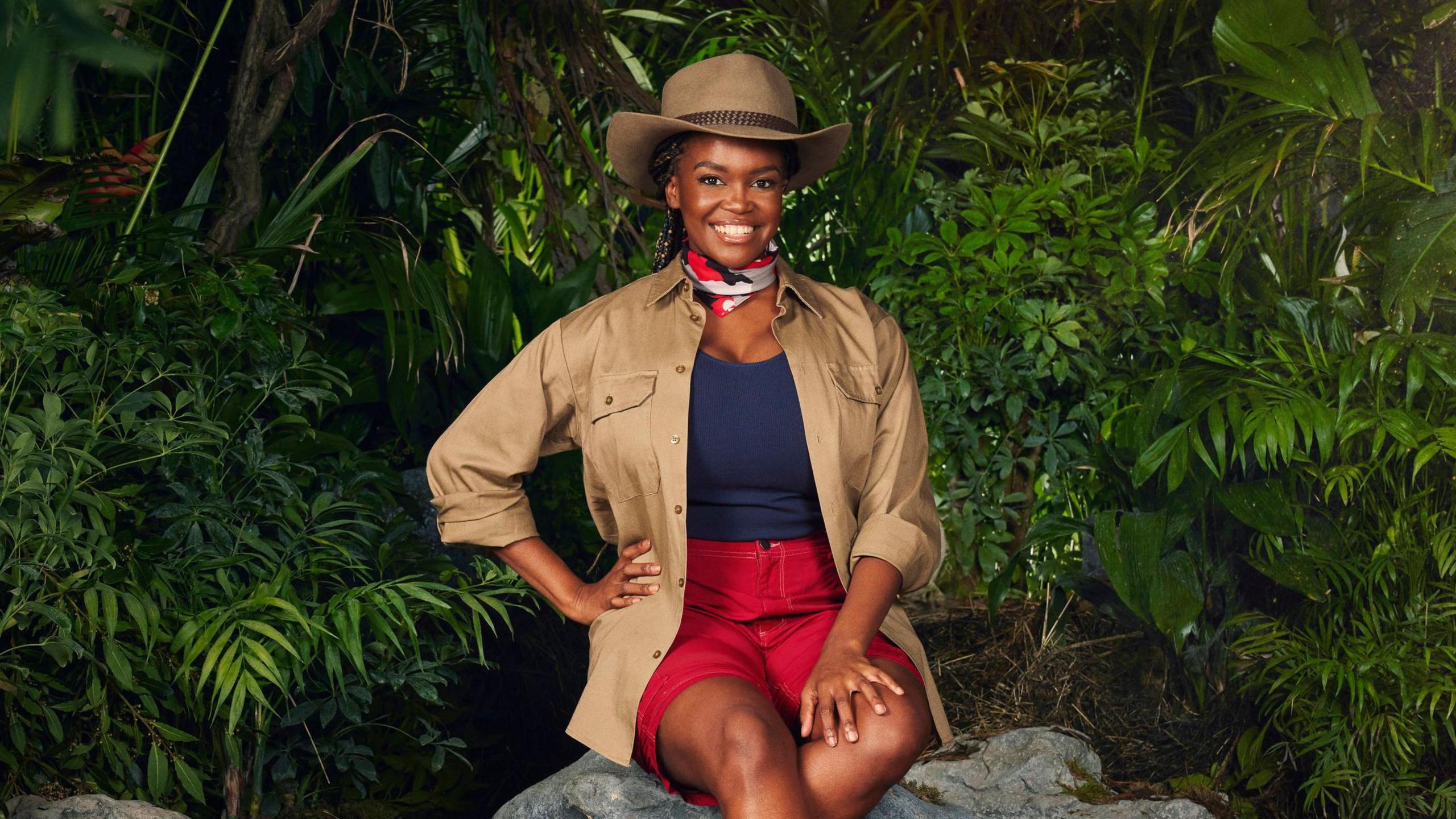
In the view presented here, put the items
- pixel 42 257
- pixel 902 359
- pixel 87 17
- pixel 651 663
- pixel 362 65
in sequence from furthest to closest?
pixel 362 65, pixel 42 257, pixel 902 359, pixel 651 663, pixel 87 17

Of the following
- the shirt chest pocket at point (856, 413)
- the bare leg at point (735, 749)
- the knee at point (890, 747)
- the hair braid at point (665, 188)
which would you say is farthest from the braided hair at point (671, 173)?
the knee at point (890, 747)

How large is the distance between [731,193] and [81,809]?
5.19 feet

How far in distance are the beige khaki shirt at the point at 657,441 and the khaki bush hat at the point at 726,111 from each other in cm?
24

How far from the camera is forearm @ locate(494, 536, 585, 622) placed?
2.41 meters

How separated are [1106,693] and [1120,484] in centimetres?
59

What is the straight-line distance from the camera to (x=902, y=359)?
2.44 meters

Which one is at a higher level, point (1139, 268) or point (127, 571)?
point (1139, 268)

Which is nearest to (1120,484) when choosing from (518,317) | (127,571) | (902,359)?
(902,359)

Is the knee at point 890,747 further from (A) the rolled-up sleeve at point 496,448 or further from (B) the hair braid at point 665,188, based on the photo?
(B) the hair braid at point 665,188

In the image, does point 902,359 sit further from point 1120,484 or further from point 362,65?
point 362,65

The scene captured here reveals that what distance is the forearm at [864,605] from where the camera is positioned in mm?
2156

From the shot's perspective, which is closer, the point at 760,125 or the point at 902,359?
the point at 760,125

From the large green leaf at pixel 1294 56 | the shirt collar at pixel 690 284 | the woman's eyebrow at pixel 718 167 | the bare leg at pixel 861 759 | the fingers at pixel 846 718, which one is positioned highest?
the large green leaf at pixel 1294 56

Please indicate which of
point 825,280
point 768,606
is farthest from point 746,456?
point 825,280
